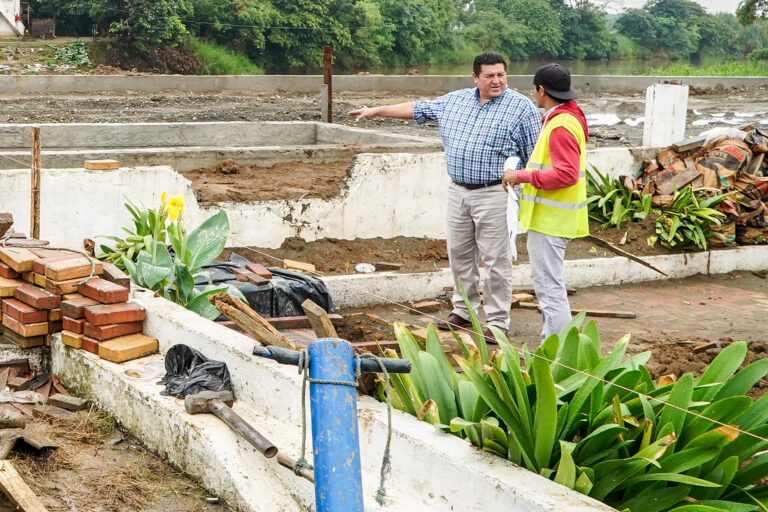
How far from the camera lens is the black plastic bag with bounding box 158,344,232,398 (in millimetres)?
4867

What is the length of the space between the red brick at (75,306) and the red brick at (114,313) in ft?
0.18

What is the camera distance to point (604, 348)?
7203 mm

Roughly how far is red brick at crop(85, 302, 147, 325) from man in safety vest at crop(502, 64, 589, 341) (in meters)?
2.48

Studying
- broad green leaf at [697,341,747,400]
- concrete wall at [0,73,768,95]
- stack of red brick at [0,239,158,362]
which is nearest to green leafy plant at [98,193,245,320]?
stack of red brick at [0,239,158,362]

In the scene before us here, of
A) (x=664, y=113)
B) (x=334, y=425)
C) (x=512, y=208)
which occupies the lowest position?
(x=334, y=425)

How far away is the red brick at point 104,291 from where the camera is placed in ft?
18.6

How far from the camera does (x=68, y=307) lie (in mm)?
5648

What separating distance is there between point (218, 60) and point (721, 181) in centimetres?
2850

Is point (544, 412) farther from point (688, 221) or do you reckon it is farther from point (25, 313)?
point (688, 221)

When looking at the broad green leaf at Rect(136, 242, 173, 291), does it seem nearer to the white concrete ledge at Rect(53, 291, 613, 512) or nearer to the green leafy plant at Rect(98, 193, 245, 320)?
the green leafy plant at Rect(98, 193, 245, 320)

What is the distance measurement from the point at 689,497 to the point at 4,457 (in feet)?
10.2

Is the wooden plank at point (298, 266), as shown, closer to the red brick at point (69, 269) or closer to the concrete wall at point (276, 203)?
the concrete wall at point (276, 203)

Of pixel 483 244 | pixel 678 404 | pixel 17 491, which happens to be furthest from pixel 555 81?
pixel 17 491

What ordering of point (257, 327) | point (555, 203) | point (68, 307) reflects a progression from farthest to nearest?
1. point (555, 203)
2. point (68, 307)
3. point (257, 327)
